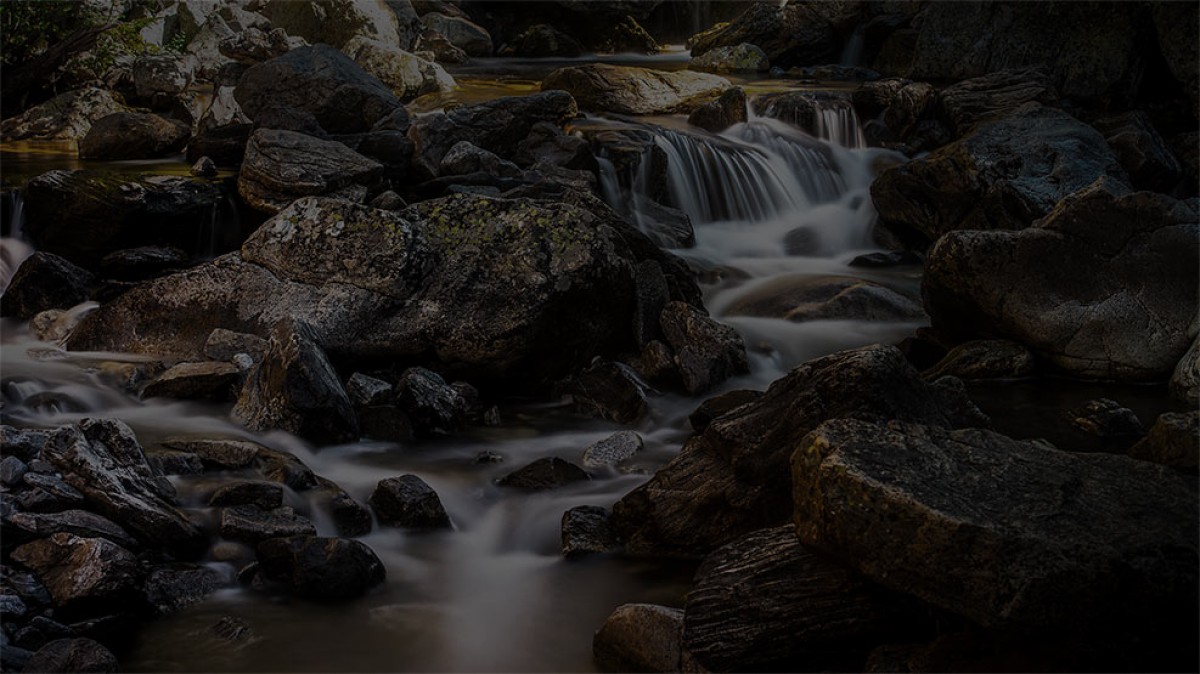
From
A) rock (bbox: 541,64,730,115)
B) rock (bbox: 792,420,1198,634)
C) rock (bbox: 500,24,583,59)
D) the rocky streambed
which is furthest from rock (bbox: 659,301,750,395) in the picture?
Answer: rock (bbox: 500,24,583,59)

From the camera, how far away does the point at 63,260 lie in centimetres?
814

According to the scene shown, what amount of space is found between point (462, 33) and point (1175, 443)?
68.4 ft

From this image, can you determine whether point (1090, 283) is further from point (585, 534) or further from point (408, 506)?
point (408, 506)

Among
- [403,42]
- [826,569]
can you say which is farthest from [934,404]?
[403,42]

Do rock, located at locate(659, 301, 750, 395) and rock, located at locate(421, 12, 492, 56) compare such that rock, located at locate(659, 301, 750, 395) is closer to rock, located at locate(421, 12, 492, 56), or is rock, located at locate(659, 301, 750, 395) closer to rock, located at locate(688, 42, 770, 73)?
rock, located at locate(688, 42, 770, 73)

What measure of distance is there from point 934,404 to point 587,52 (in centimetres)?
2128

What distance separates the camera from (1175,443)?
3916 mm

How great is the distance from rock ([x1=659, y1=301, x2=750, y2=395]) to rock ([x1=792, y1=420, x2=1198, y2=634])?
3476 millimetres

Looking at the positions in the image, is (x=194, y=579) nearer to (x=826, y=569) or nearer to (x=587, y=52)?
(x=826, y=569)

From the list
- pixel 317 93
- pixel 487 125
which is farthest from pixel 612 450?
pixel 317 93

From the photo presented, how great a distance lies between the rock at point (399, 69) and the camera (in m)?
14.8

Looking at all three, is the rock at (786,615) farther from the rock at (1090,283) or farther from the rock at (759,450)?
the rock at (1090,283)

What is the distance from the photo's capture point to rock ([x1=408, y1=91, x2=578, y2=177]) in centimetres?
1053

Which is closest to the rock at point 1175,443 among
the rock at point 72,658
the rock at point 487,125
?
the rock at point 72,658
